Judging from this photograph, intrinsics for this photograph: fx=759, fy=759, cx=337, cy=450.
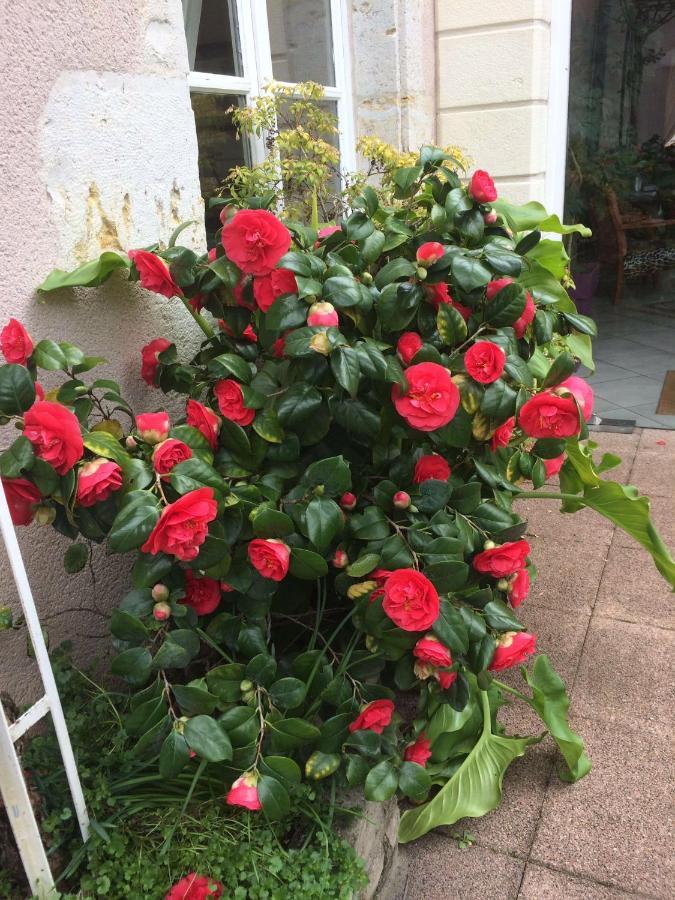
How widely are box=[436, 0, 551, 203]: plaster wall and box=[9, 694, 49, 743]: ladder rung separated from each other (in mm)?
3625

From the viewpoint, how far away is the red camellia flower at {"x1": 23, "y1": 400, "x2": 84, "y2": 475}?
1.25 m

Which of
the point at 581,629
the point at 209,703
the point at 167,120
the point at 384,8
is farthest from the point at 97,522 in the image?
Result: the point at 384,8

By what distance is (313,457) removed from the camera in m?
1.67

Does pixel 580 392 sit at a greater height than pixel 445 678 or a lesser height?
greater

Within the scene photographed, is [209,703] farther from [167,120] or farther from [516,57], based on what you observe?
[516,57]

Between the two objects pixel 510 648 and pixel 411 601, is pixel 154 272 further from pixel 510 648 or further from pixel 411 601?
pixel 510 648

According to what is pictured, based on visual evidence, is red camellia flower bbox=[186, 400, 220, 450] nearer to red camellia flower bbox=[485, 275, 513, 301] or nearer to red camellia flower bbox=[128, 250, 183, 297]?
red camellia flower bbox=[128, 250, 183, 297]

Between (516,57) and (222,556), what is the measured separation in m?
3.51

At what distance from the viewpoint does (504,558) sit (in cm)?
158

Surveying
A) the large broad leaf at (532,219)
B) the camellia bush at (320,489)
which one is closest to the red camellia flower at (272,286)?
the camellia bush at (320,489)

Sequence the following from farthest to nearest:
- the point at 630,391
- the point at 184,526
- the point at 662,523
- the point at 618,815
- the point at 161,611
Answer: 1. the point at 630,391
2. the point at 662,523
3. the point at 618,815
4. the point at 161,611
5. the point at 184,526

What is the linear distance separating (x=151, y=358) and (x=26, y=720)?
2.86ft

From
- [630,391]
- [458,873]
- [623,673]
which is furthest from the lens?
[630,391]

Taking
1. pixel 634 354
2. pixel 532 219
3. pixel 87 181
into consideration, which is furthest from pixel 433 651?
pixel 634 354
